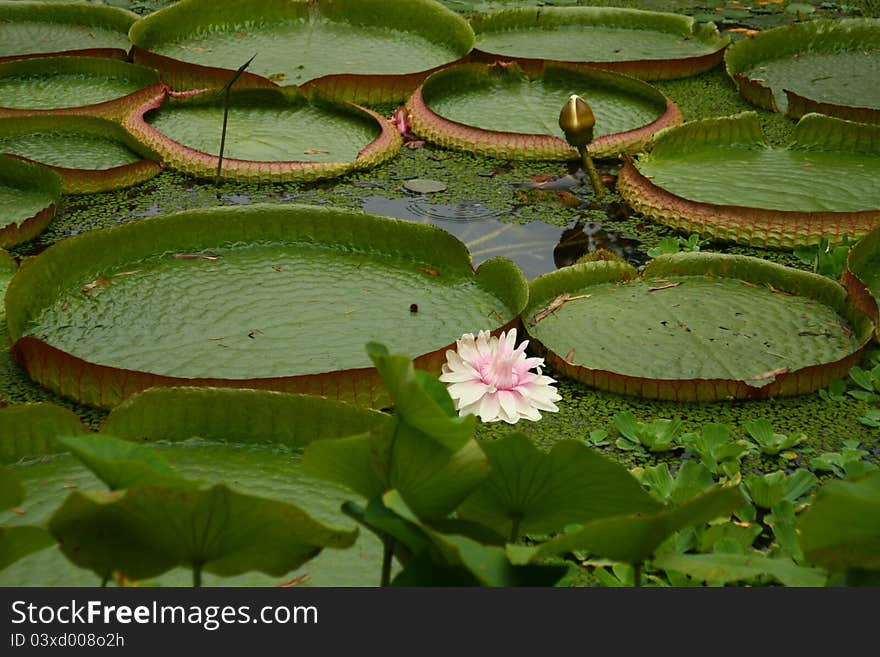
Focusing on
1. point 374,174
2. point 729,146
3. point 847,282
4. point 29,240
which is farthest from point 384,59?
point 847,282

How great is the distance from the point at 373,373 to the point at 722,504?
1.05 metres

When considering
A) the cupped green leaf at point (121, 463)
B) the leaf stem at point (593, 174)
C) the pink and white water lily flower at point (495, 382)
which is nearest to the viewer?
the cupped green leaf at point (121, 463)

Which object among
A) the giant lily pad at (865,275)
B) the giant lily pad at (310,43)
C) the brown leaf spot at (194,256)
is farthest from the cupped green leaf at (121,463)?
the giant lily pad at (310,43)

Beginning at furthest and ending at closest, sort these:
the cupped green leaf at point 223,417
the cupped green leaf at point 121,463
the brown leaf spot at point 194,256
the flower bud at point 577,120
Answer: the flower bud at point 577,120
the brown leaf spot at point 194,256
the cupped green leaf at point 223,417
the cupped green leaf at point 121,463

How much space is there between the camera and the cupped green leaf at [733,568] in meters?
1.13

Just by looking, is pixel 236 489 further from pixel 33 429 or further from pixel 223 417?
pixel 33 429

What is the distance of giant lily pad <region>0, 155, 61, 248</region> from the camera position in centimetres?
285

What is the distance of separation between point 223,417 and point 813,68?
3.16 metres

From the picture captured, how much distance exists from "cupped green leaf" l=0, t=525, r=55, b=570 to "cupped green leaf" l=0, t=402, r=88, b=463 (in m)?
0.55

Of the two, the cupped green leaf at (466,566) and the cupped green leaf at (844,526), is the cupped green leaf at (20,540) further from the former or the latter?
the cupped green leaf at (844,526)

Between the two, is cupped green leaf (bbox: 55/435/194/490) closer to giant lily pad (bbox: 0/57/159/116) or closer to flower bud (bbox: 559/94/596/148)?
flower bud (bbox: 559/94/596/148)

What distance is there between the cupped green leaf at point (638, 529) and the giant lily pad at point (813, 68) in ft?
9.24

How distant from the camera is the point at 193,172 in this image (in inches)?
130

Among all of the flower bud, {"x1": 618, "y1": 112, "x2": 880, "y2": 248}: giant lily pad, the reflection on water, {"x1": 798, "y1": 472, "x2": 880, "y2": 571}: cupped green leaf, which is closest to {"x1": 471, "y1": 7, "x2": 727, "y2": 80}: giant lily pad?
{"x1": 618, "y1": 112, "x2": 880, "y2": 248}: giant lily pad
